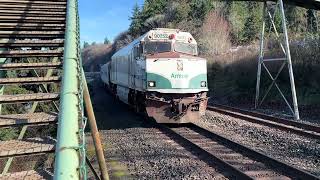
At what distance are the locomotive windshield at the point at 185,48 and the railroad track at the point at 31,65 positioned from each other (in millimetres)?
6805

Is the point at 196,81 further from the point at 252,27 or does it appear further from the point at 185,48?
the point at 252,27

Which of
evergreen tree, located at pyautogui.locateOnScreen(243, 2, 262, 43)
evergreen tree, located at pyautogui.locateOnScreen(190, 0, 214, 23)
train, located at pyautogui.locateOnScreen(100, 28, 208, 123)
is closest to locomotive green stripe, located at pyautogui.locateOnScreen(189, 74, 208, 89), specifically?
train, located at pyautogui.locateOnScreen(100, 28, 208, 123)

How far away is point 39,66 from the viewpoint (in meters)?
6.12

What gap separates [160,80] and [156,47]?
1494 mm

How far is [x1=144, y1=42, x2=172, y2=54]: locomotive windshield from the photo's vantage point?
15.6 metres

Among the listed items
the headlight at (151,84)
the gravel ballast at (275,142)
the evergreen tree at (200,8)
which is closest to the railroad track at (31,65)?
the headlight at (151,84)

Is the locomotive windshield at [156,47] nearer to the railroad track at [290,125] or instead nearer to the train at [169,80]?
the train at [169,80]

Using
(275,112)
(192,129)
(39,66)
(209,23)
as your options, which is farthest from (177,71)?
(209,23)

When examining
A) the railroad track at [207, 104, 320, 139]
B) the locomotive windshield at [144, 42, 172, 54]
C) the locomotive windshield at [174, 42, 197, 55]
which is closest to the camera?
the railroad track at [207, 104, 320, 139]

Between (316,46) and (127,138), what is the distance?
566 inches

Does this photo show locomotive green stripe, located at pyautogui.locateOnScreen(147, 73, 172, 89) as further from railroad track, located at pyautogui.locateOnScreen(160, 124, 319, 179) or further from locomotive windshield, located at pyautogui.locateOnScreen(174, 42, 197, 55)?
railroad track, located at pyautogui.locateOnScreen(160, 124, 319, 179)

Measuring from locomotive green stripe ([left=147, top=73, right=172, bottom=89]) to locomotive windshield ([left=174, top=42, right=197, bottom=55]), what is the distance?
4.96ft

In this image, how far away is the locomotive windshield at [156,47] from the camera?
15.6 m

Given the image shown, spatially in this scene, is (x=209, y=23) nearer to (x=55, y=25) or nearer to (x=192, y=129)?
(x=192, y=129)
